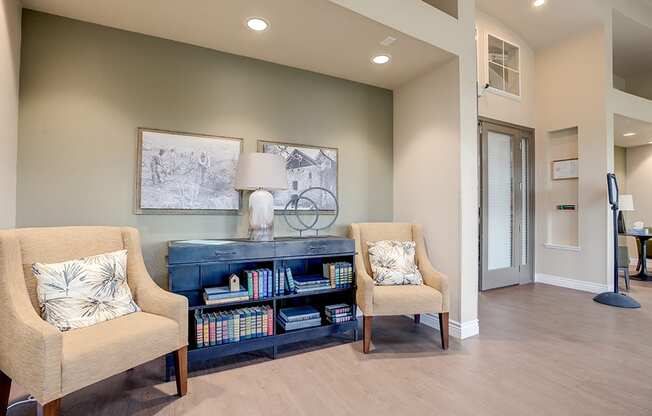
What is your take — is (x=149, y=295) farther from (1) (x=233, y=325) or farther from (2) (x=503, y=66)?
(2) (x=503, y=66)

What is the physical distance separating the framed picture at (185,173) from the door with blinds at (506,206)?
10.7 ft

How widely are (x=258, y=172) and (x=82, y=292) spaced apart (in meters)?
1.29

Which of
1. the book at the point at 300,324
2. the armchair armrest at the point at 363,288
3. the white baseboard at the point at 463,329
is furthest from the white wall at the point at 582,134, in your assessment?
the book at the point at 300,324

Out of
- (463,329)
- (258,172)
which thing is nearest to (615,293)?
(463,329)

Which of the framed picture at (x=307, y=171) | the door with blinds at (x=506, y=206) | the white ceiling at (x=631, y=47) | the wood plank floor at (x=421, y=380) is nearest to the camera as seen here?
the wood plank floor at (x=421, y=380)

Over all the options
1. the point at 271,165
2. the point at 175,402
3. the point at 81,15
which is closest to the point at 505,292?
the point at 271,165

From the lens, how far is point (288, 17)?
230cm

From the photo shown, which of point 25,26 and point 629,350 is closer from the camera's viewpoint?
point 25,26

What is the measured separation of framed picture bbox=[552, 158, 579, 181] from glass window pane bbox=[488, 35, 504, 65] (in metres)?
1.67

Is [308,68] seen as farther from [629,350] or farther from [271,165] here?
[629,350]

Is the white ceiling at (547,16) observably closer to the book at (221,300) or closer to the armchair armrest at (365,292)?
the armchair armrest at (365,292)

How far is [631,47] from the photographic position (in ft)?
17.3

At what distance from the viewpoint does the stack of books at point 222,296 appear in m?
2.25

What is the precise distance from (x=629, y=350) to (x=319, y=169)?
290cm
